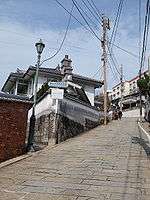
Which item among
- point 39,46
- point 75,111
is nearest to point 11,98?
point 39,46

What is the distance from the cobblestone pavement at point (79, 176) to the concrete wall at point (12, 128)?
69cm

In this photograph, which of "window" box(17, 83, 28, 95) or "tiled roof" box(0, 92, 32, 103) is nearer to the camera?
"tiled roof" box(0, 92, 32, 103)

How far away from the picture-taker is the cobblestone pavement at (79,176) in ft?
26.9

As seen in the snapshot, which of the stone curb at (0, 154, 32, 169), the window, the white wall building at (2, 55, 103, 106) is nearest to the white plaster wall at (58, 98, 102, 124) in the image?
the stone curb at (0, 154, 32, 169)

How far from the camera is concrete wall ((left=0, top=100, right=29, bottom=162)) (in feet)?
41.3

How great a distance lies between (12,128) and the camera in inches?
516

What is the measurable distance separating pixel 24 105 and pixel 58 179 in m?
4.68

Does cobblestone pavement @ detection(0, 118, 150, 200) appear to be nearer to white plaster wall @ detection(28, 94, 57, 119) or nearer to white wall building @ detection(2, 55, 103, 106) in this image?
white plaster wall @ detection(28, 94, 57, 119)

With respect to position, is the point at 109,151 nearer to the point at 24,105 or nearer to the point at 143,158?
the point at 143,158

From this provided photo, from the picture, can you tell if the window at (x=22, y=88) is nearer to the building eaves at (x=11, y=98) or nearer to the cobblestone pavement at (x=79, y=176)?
the cobblestone pavement at (x=79, y=176)

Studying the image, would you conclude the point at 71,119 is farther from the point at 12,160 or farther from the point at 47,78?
the point at 47,78

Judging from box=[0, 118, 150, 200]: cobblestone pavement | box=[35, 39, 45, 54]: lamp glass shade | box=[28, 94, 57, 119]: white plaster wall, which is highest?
box=[35, 39, 45, 54]: lamp glass shade

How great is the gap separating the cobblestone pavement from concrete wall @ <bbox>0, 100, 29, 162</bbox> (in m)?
0.69

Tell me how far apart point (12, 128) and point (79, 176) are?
13.0 feet
